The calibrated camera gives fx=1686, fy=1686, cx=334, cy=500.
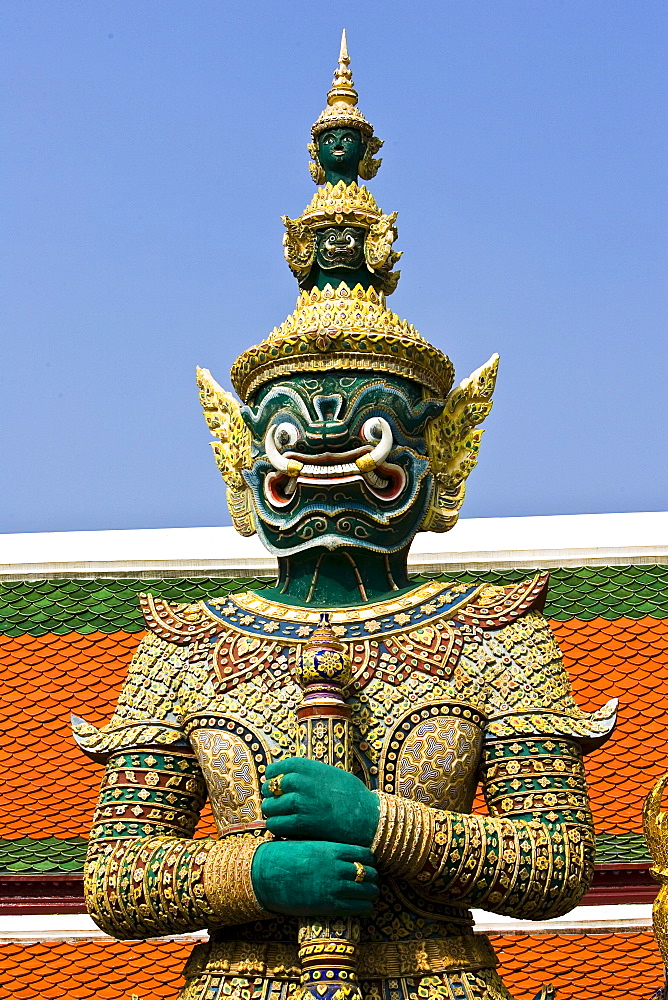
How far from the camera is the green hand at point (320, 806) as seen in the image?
15.7ft

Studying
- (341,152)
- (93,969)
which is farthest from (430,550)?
(341,152)

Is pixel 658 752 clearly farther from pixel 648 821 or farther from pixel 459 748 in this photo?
pixel 459 748

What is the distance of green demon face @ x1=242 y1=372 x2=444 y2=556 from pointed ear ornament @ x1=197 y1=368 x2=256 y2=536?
25 cm

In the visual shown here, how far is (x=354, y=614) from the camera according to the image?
5.42m

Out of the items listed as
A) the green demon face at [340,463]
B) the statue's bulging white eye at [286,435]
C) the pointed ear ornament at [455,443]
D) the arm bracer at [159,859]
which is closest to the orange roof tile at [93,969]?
the arm bracer at [159,859]

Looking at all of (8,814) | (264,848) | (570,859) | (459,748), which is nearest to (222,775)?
(264,848)

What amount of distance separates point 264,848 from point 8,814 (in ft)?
9.01

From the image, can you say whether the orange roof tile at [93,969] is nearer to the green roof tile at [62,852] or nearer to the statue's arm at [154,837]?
the green roof tile at [62,852]

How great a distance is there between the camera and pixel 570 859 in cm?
502

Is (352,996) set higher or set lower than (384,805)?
lower

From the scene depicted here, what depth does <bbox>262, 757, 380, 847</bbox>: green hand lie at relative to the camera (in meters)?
4.78

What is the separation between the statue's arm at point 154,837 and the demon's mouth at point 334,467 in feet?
2.15

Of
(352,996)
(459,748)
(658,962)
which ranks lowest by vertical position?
(658,962)

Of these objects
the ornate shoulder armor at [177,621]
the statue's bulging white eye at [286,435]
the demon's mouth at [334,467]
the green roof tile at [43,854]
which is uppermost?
the statue's bulging white eye at [286,435]
